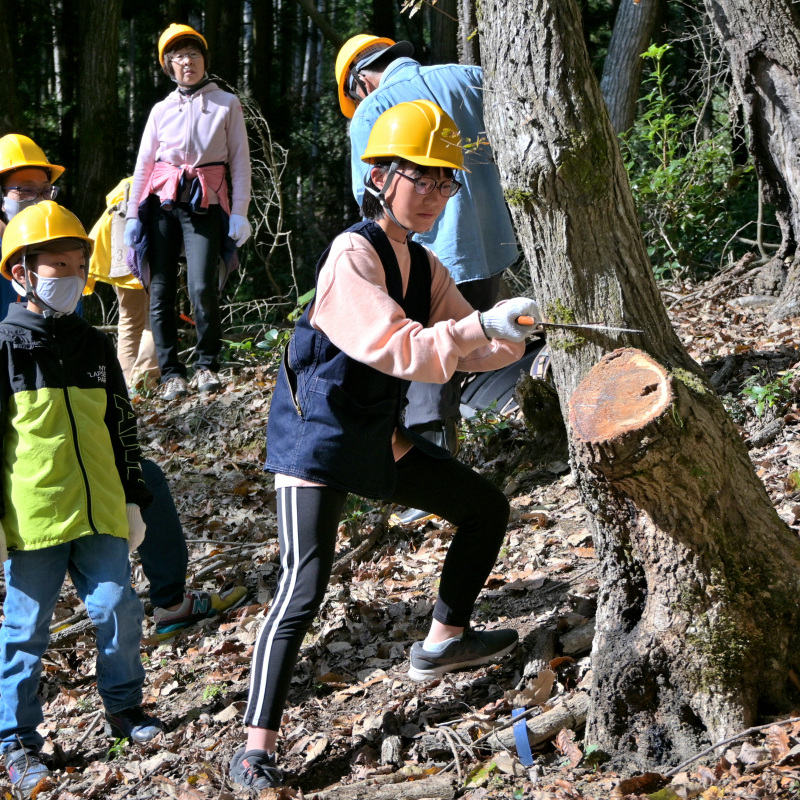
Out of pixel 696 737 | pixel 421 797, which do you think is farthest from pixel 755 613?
pixel 421 797

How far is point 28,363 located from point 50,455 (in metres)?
0.36

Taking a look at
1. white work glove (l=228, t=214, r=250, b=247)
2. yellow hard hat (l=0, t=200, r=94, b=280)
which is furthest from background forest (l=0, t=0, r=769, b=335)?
yellow hard hat (l=0, t=200, r=94, b=280)

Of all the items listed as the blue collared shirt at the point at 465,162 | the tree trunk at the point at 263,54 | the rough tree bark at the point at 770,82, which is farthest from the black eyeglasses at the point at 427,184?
the tree trunk at the point at 263,54

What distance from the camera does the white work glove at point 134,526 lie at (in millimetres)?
3578

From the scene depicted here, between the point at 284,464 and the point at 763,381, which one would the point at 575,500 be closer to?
the point at 763,381

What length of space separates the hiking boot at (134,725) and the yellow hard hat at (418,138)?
90.0 inches

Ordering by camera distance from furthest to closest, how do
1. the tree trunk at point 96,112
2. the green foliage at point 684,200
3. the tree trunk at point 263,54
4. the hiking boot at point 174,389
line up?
1. the tree trunk at point 263,54
2. the tree trunk at point 96,112
3. the green foliage at point 684,200
4. the hiking boot at point 174,389

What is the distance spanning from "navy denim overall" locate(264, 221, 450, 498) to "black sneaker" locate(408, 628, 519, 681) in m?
0.74

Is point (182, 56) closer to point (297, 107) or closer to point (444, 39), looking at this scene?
point (444, 39)

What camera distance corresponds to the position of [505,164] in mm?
2896

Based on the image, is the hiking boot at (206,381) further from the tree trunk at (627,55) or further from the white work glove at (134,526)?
the tree trunk at (627,55)

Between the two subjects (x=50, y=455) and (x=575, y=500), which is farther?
(x=575, y=500)

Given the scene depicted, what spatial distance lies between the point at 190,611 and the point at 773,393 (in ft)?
10.4

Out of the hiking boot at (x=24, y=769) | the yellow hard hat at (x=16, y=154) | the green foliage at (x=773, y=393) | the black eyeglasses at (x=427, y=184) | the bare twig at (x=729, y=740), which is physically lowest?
the hiking boot at (x=24, y=769)
